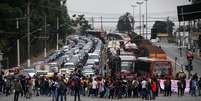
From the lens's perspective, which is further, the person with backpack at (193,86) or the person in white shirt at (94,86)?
the person with backpack at (193,86)

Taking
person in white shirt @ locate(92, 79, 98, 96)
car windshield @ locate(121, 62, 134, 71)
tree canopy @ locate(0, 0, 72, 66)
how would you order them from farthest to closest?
tree canopy @ locate(0, 0, 72, 66) → car windshield @ locate(121, 62, 134, 71) → person in white shirt @ locate(92, 79, 98, 96)

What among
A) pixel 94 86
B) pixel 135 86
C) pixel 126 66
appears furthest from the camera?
pixel 126 66

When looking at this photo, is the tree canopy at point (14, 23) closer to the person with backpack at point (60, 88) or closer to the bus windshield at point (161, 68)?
the bus windshield at point (161, 68)

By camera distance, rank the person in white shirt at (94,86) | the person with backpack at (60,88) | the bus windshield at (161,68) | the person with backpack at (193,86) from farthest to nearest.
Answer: the bus windshield at (161,68) → the person with backpack at (193,86) → the person in white shirt at (94,86) → the person with backpack at (60,88)

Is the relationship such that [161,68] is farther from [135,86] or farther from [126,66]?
[135,86]

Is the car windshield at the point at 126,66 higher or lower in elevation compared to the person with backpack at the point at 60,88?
→ lower

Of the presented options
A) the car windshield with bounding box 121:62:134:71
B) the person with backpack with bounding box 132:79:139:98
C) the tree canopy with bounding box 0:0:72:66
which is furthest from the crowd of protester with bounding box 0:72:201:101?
the tree canopy with bounding box 0:0:72:66

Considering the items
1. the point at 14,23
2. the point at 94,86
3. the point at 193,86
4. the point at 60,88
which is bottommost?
the point at 193,86

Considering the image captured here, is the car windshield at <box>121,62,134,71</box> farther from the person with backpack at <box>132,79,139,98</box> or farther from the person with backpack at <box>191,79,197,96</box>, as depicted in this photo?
the person with backpack at <box>132,79,139,98</box>

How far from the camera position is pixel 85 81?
122 feet

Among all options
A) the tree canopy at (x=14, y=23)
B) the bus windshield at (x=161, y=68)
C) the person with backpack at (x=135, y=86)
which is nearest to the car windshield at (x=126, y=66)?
the bus windshield at (x=161, y=68)

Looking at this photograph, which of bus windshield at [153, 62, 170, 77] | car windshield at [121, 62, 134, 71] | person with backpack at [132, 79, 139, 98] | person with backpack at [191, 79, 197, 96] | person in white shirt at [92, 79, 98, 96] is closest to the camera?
person with backpack at [132, 79, 139, 98]

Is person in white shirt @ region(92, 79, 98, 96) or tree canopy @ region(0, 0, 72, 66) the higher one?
tree canopy @ region(0, 0, 72, 66)

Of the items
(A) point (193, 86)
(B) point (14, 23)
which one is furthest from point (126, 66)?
(B) point (14, 23)
